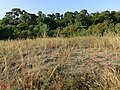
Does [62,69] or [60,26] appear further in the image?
[60,26]

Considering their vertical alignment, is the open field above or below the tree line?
below

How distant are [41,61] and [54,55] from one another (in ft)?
1.75

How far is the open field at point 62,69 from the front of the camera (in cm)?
491

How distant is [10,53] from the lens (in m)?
6.48

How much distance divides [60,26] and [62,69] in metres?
13.1

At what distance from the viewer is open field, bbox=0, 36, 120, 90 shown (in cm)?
491

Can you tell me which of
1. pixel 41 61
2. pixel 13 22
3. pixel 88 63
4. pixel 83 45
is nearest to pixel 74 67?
pixel 88 63

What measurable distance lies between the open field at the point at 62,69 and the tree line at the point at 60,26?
1.86 metres

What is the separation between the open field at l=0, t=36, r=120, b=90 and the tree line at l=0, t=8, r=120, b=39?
6.09 feet

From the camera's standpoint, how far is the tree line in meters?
10.6

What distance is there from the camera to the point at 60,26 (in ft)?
60.5

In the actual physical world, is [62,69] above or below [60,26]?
below

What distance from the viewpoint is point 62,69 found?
5414mm

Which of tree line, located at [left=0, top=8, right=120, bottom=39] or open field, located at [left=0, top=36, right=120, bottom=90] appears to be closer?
open field, located at [left=0, top=36, right=120, bottom=90]
